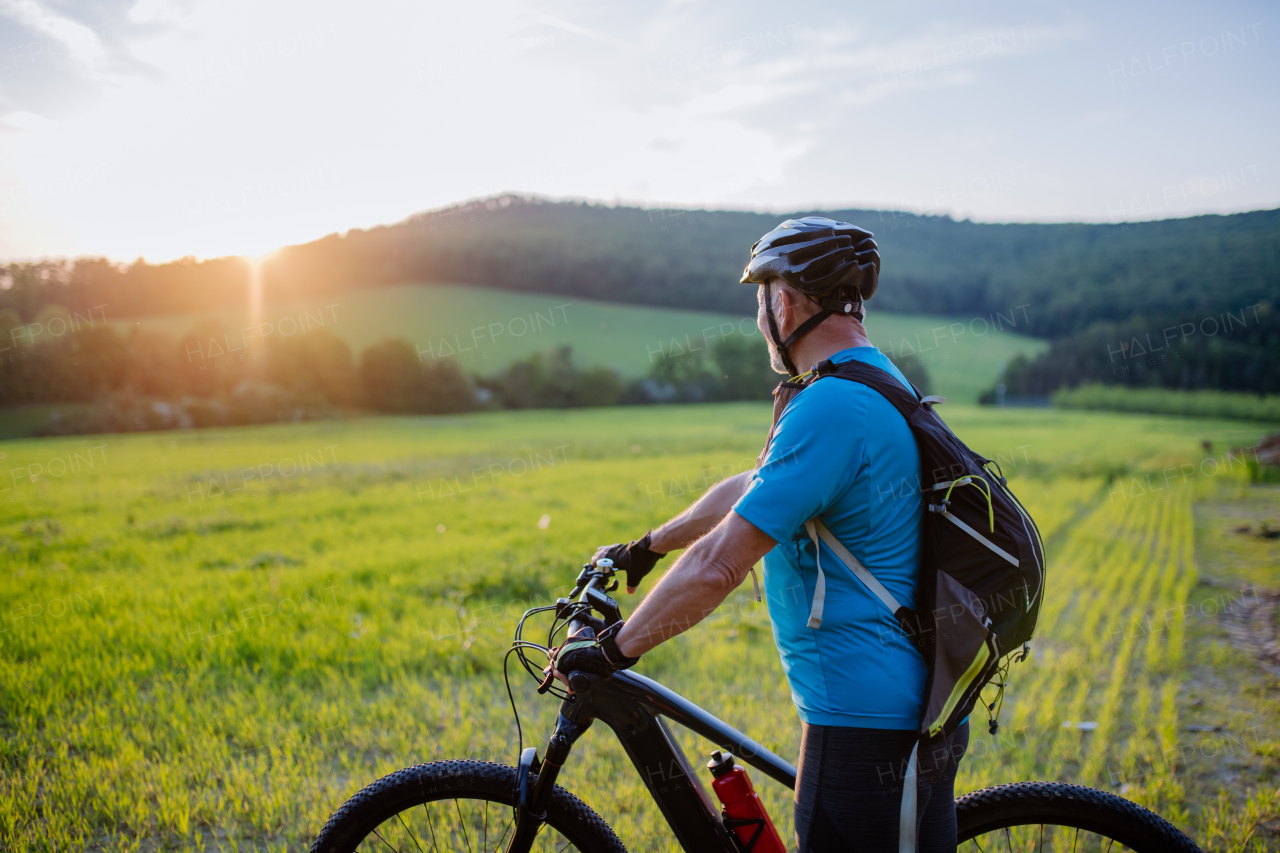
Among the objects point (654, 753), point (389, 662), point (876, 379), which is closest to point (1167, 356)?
point (389, 662)

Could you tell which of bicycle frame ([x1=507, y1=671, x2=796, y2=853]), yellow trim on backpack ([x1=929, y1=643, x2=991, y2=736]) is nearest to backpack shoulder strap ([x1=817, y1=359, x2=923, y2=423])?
yellow trim on backpack ([x1=929, y1=643, x2=991, y2=736])

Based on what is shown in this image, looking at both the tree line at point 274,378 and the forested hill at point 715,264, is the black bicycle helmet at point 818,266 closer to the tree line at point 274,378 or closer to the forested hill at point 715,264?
the tree line at point 274,378

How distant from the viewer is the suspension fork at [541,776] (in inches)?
82.0

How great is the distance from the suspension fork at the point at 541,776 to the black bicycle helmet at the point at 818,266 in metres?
1.26

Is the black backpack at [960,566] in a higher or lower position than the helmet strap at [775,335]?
lower

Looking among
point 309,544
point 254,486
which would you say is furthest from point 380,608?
point 254,486

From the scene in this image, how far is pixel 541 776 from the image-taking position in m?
2.09

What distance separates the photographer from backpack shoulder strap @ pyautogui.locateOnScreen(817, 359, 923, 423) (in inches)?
71.7

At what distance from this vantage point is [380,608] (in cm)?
702

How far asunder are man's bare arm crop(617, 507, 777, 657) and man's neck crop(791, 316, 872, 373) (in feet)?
1.91

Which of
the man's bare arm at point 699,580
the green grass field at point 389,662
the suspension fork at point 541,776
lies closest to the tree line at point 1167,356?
the green grass field at point 389,662

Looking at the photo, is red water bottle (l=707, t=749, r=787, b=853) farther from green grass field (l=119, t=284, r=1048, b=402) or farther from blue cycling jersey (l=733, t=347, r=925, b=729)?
green grass field (l=119, t=284, r=1048, b=402)

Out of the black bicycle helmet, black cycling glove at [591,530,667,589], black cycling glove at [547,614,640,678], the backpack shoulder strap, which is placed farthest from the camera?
black cycling glove at [591,530,667,589]

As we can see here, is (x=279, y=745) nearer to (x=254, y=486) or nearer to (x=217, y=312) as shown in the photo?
(x=254, y=486)
